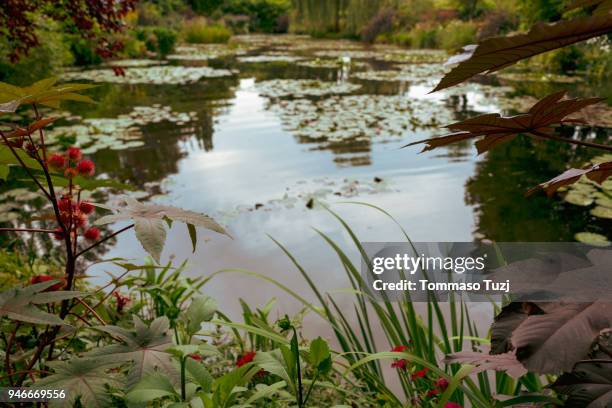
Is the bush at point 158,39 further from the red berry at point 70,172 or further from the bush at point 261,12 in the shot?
the red berry at point 70,172

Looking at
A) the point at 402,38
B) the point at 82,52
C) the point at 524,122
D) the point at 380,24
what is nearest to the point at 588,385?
the point at 524,122

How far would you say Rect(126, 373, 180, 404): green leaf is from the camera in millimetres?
604

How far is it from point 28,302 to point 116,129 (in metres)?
4.80

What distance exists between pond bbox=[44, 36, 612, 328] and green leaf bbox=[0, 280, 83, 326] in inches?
21.3

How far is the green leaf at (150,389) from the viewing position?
0.60m

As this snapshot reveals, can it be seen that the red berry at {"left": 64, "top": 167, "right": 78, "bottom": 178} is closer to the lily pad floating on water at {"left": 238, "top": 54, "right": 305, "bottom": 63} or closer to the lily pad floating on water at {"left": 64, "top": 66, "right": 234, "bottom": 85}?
the lily pad floating on water at {"left": 64, "top": 66, "right": 234, "bottom": 85}

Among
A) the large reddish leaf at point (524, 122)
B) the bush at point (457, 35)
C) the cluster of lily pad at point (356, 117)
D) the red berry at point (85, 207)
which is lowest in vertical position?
the cluster of lily pad at point (356, 117)

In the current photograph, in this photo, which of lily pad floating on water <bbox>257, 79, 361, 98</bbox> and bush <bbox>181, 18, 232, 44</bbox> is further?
Answer: bush <bbox>181, 18, 232, 44</bbox>

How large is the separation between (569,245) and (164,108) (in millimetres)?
6235

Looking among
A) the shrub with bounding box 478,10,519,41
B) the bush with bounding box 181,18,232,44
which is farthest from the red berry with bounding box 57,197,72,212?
the bush with bounding box 181,18,232,44

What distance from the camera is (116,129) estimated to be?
4.91 m

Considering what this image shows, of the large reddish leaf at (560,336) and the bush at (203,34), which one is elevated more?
the bush at (203,34)

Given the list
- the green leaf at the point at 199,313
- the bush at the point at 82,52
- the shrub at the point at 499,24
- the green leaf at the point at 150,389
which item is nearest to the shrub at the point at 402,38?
the shrub at the point at 499,24

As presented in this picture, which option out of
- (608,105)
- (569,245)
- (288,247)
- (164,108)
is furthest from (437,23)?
(569,245)
